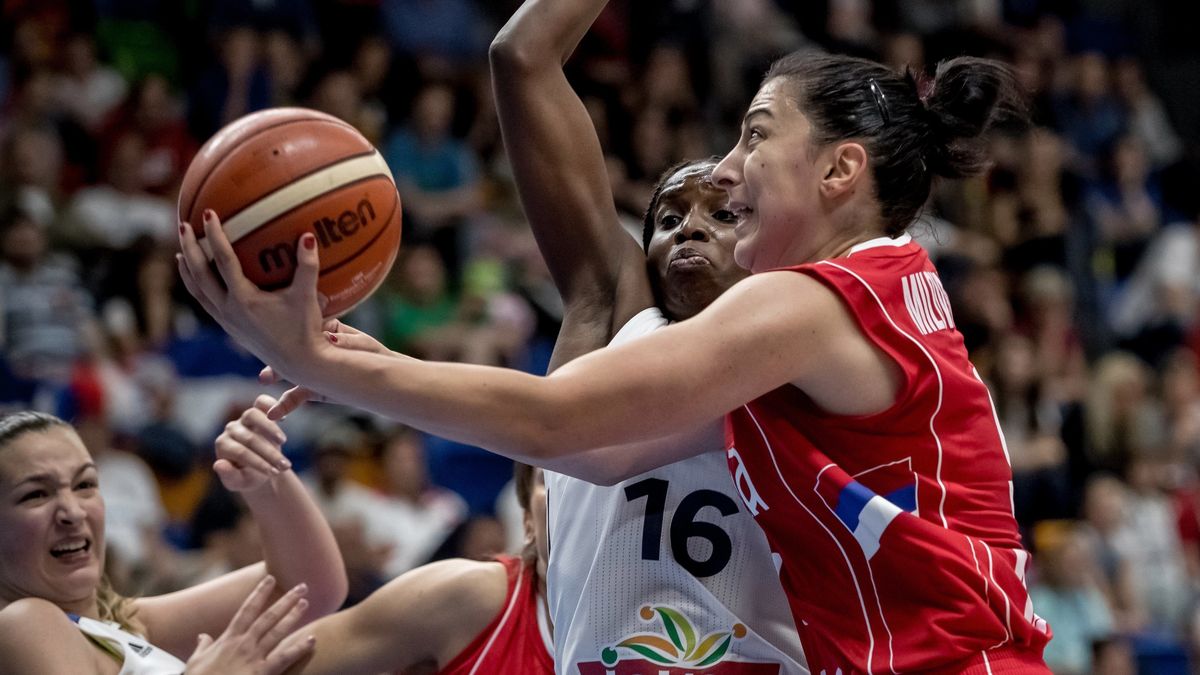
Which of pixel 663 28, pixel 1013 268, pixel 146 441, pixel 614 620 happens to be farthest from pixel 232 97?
pixel 614 620

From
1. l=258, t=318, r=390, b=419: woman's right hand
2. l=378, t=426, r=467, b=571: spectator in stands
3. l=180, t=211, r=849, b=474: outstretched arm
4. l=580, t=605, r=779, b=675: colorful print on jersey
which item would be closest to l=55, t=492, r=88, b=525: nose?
l=258, t=318, r=390, b=419: woman's right hand

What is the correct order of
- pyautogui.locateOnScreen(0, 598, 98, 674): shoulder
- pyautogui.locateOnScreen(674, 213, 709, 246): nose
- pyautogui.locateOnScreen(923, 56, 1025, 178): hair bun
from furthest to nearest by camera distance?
pyautogui.locateOnScreen(674, 213, 709, 246): nose < pyautogui.locateOnScreen(0, 598, 98, 674): shoulder < pyautogui.locateOnScreen(923, 56, 1025, 178): hair bun

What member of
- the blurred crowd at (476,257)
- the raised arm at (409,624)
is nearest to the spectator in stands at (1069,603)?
the blurred crowd at (476,257)

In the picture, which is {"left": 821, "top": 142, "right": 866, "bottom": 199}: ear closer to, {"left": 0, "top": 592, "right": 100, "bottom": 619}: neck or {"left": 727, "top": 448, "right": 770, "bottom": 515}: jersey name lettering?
{"left": 727, "top": 448, "right": 770, "bottom": 515}: jersey name lettering

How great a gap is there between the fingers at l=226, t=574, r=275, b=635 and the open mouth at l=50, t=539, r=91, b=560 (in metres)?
0.41

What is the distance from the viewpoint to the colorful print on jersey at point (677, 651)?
10.4 ft

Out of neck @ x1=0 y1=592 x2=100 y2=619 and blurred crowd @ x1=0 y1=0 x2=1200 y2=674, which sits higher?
neck @ x1=0 y1=592 x2=100 y2=619

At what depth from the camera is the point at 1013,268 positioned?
35.8 ft

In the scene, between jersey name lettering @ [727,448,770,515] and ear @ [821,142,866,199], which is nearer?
jersey name lettering @ [727,448,770,515]

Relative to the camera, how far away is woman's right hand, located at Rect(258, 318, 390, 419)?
2.68 metres

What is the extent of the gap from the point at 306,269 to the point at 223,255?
135 millimetres

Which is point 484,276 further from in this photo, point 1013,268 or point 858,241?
point 858,241

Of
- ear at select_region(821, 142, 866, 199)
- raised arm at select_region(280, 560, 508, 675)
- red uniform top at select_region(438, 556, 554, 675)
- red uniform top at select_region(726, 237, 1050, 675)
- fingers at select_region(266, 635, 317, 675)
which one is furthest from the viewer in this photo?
red uniform top at select_region(438, 556, 554, 675)

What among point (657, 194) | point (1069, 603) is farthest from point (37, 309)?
point (1069, 603)
